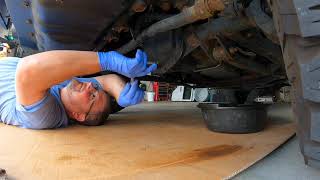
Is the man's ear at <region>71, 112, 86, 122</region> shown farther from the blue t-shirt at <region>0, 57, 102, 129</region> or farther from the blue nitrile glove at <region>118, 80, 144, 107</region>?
the blue nitrile glove at <region>118, 80, 144, 107</region>

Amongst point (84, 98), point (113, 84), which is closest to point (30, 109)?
point (84, 98)

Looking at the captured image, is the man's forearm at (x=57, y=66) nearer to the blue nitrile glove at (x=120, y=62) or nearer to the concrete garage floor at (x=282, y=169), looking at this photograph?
the blue nitrile glove at (x=120, y=62)

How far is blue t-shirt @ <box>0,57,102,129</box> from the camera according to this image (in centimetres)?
129

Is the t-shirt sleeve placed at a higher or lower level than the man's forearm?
A: lower

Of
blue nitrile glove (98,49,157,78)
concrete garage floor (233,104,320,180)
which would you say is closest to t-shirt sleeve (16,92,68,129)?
blue nitrile glove (98,49,157,78)

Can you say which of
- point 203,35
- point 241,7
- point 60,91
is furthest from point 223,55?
point 60,91

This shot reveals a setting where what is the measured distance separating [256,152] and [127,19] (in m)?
0.77

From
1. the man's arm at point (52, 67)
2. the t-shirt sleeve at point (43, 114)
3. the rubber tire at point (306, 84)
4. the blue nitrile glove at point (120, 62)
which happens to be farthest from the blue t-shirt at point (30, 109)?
the rubber tire at point (306, 84)

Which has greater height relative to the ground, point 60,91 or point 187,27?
point 187,27

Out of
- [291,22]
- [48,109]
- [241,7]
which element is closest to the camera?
[291,22]

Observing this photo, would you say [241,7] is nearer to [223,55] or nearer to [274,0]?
[274,0]

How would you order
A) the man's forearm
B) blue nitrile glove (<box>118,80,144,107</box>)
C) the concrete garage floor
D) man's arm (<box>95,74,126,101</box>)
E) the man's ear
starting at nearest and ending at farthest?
the concrete garage floor → the man's forearm → blue nitrile glove (<box>118,80,144,107</box>) → man's arm (<box>95,74,126,101</box>) → the man's ear

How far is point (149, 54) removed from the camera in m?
1.62

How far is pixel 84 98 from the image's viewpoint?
1.40m
